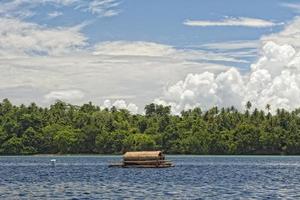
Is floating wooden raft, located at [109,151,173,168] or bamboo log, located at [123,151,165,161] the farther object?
bamboo log, located at [123,151,165,161]

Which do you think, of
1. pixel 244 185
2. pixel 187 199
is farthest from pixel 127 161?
pixel 187 199

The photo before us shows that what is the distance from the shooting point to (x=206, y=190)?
73.4m

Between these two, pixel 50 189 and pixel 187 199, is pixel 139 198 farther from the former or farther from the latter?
pixel 50 189

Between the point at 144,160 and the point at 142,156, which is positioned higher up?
the point at 142,156

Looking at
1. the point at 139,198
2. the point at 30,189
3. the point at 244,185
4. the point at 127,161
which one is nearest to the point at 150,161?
the point at 127,161

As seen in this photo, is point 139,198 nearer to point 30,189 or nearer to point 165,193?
point 165,193

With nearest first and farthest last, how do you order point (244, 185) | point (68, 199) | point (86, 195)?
point (68, 199)
point (86, 195)
point (244, 185)

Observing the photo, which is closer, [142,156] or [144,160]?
[144,160]

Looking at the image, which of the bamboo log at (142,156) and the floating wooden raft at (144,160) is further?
the bamboo log at (142,156)

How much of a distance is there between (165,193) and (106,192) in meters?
5.88

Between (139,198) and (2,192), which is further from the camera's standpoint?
(2,192)

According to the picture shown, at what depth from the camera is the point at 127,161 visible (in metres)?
134

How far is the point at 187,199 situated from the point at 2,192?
62.9 feet

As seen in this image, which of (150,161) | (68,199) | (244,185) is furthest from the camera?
(150,161)
